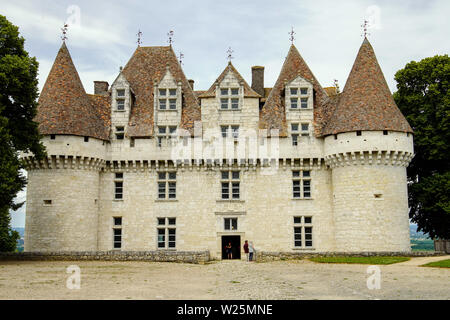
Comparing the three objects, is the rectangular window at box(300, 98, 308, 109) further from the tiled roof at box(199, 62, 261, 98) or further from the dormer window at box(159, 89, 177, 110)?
the dormer window at box(159, 89, 177, 110)

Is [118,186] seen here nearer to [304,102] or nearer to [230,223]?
[230,223]

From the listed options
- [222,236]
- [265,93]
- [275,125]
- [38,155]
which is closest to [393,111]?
[275,125]

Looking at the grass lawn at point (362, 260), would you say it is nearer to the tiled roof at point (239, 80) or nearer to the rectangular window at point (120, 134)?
the tiled roof at point (239, 80)

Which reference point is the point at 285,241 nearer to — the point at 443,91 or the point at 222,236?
the point at 222,236

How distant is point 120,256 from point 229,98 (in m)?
12.1

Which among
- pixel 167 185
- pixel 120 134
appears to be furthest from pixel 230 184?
pixel 120 134

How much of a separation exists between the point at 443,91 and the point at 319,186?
10.6 m

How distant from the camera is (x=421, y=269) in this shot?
65.5 ft

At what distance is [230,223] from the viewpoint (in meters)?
29.6

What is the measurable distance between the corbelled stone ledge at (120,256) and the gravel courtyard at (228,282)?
7.80ft

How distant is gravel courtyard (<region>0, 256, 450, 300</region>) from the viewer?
12953mm

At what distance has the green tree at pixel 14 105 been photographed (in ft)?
71.6

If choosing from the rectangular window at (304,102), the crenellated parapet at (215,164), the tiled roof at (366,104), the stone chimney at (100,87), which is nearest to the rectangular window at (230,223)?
the crenellated parapet at (215,164)

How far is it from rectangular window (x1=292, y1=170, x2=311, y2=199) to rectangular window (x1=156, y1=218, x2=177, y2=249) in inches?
313
